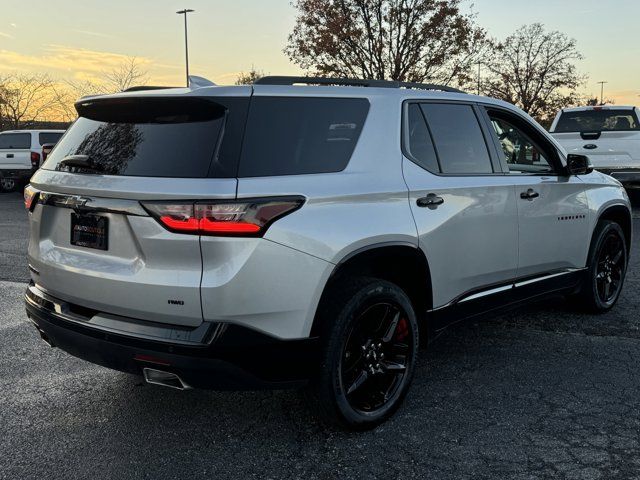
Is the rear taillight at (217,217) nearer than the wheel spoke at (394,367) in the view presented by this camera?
Yes

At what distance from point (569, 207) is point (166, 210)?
3149 mm

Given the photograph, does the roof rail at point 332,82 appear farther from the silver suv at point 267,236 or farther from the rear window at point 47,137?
the rear window at point 47,137

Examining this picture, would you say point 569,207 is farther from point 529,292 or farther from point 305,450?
point 305,450

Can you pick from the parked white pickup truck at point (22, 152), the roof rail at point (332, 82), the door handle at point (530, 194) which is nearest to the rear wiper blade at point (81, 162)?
the roof rail at point (332, 82)

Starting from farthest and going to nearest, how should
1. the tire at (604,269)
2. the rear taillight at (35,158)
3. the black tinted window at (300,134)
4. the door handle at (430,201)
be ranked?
→ 1. the rear taillight at (35,158)
2. the tire at (604,269)
3. the door handle at (430,201)
4. the black tinted window at (300,134)

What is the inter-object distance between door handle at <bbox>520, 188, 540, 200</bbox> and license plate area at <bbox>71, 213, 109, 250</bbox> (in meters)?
2.61

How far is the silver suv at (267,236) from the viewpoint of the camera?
266 cm

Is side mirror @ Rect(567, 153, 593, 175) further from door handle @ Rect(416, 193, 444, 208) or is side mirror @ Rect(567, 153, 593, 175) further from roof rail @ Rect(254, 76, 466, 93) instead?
door handle @ Rect(416, 193, 444, 208)

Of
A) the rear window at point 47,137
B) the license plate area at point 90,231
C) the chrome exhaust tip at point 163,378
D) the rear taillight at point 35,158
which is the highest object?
the rear window at point 47,137

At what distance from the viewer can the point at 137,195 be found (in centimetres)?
272

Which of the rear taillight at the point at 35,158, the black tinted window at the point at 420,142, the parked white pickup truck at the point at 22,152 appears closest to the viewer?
the black tinted window at the point at 420,142

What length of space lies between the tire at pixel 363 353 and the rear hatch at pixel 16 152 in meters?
17.1

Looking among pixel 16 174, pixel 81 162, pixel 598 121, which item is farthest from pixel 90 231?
pixel 16 174

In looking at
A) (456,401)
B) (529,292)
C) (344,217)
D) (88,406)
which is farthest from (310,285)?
(529,292)
